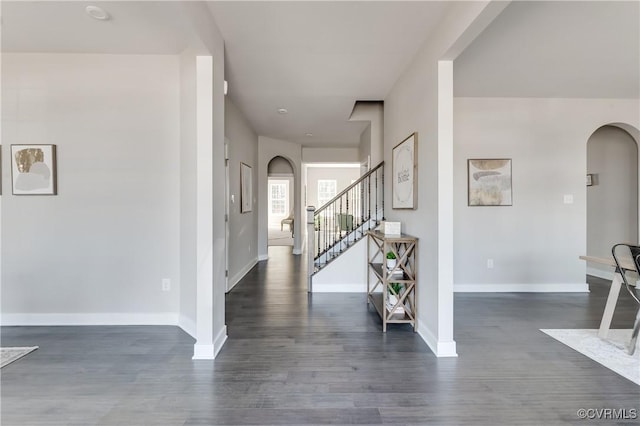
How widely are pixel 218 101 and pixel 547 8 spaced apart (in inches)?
104

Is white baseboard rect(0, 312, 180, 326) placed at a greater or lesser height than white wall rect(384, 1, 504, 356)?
lesser

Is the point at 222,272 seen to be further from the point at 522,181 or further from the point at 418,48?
the point at 522,181

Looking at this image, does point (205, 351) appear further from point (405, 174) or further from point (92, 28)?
point (92, 28)

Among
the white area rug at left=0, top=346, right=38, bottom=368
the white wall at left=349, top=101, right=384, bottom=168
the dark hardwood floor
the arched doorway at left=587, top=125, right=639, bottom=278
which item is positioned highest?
the white wall at left=349, top=101, right=384, bottom=168

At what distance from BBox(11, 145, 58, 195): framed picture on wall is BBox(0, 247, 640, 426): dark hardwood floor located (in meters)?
1.40

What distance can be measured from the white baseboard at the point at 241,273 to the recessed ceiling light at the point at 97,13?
3.26 metres

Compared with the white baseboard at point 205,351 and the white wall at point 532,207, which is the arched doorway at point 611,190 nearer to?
the white wall at point 532,207

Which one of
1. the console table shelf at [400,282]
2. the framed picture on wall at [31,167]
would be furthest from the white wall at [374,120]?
the framed picture on wall at [31,167]

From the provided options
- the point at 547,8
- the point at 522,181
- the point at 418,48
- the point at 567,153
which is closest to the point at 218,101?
the point at 418,48

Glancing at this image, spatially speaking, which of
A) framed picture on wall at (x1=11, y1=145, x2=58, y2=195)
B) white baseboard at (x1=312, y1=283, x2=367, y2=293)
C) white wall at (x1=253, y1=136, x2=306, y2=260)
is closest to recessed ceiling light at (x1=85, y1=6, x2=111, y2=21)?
framed picture on wall at (x1=11, y1=145, x2=58, y2=195)

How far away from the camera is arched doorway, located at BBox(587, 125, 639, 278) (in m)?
4.75

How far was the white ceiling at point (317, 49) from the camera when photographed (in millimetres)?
2217

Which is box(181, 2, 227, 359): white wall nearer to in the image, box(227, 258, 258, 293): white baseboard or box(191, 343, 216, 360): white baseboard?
box(191, 343, 216, 360): white baseboard

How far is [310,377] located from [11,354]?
2.44 meters
